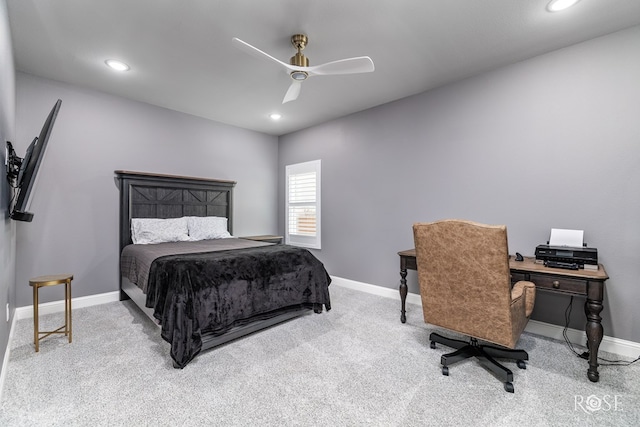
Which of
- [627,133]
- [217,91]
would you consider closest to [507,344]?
[627,133]

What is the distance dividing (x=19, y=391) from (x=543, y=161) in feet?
14.9

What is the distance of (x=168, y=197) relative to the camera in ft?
13.7

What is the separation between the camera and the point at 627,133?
2342 millimetres

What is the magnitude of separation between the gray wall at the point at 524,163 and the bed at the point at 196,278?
149cm

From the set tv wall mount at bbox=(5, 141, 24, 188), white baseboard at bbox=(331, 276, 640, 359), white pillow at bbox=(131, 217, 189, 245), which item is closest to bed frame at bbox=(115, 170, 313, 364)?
white pillow at bbox=(131, 217, 189, 245)

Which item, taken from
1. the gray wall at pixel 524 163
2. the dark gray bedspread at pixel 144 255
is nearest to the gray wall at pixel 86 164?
the dark gray bedspread at pixel 144 255

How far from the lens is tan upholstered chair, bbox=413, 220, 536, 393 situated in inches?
71.1

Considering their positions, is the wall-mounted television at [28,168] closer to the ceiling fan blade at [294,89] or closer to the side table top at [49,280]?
the side table top at [49,280]

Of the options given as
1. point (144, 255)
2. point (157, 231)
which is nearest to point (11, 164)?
point (144, 255)

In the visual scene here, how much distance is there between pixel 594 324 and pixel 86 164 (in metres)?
5.26

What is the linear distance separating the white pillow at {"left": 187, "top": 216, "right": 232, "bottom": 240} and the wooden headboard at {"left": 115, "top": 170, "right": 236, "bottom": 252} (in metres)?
0.23

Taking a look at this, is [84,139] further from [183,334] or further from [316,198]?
[316,198]

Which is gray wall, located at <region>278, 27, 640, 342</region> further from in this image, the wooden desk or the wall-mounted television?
the wall-mounted television

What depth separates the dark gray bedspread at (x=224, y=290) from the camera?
2219 millimetres
